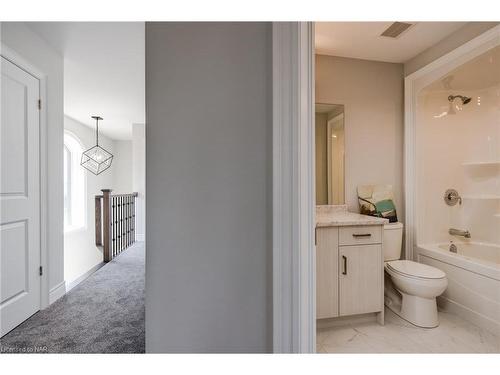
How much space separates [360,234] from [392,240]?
67 centimetres

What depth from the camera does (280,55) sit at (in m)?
0.97

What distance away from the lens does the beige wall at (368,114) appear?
258 centimetres

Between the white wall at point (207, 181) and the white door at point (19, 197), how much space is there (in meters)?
1.59

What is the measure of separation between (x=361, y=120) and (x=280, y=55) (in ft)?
6.39

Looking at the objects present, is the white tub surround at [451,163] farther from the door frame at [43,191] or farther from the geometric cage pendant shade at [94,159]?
the geometric cage pendant shade at [94,159]

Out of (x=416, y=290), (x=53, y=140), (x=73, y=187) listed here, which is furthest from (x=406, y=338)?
(x=73, y=187)

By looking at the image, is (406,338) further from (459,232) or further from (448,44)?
(448,44)

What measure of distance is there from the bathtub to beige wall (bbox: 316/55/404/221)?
0.51 m

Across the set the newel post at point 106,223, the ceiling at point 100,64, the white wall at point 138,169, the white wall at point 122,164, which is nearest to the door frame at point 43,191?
the ceiling at point 100,64

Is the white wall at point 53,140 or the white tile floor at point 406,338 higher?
the white wall at point 53,140

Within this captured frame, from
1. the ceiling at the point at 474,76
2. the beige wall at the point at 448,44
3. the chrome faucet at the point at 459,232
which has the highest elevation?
the beige wall at the point at 448,44

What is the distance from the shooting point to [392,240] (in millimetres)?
2445
